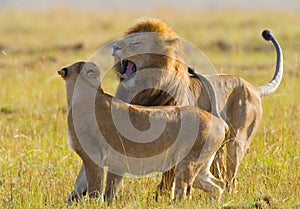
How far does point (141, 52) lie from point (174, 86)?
1.38ft

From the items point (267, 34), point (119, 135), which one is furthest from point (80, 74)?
point (267, 34)

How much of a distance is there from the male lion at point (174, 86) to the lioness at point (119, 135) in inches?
24.1

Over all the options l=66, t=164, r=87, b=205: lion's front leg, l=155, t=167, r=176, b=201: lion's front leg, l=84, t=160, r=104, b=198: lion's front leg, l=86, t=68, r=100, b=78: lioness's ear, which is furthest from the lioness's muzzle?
l=155, t=167, r=176, b=201: lion's front leg

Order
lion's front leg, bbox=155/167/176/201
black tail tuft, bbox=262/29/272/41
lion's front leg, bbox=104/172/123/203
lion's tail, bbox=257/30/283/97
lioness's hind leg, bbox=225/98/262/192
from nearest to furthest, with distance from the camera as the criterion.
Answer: lion's front leg, bbox=104/172/123/203
lion's front leg, bbox=155/167/176/201
lioness's hind leg, bbox=225/98/262/192
lion's tail, bbox=257/30/283/97
black tail tuft, bbox=262/29/272/41

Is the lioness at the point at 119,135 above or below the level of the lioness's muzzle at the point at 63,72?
below

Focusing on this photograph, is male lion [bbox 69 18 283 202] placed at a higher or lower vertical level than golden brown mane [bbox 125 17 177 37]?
lower

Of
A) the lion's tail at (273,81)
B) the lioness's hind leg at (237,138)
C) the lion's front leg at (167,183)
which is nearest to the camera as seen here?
the lion's front leg at (167,183)

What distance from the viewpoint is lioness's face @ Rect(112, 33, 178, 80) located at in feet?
20.8

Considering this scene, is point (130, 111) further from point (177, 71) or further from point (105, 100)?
point (177, 71)

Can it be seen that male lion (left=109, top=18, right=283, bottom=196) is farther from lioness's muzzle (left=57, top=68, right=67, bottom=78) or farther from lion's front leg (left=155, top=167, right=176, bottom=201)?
lioness's muzzle (left=57, top=68, right=67, bottom=78)

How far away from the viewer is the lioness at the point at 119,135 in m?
5.43

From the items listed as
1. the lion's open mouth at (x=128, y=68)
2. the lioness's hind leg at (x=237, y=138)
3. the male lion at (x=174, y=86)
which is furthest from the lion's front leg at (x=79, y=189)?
the lioness's hind leg at (x=237, y=138)

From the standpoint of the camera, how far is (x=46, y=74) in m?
12.3

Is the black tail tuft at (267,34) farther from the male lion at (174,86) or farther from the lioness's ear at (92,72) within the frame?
the lioness's ear at (92,72)
